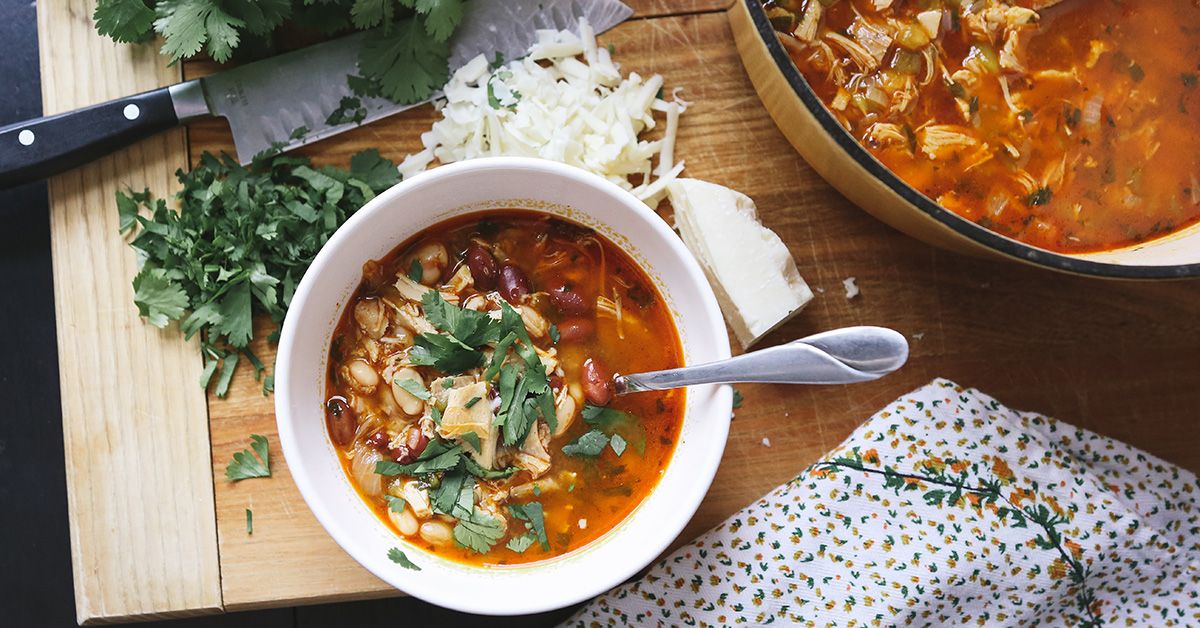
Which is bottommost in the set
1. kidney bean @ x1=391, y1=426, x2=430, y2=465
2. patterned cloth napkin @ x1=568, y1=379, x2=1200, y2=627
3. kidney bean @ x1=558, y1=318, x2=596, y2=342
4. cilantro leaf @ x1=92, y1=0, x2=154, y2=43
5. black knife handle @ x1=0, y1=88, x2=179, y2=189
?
patterned cloth napkin @ x1=568, y1=379, x2=1200, y2=627

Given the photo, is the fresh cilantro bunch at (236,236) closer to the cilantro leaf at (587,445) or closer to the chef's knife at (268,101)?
the chef's knife at (268,101)

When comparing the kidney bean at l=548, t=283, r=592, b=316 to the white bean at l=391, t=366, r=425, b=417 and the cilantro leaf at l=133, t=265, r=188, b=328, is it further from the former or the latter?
the cilantro leaf at l=133, t=265, r=188, b=328

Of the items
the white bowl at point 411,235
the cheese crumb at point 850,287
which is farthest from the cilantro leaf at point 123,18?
the cheese crumb at point 850,287

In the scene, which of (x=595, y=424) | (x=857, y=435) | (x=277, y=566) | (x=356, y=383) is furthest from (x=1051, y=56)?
(x=277, y=566)

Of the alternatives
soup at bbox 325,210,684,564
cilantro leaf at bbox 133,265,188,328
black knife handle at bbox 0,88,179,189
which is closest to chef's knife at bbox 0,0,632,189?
black knife handle at bbox 0,88,179,189

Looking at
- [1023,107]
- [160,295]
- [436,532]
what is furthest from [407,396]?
[1023,107]
